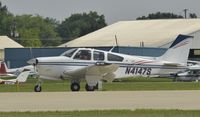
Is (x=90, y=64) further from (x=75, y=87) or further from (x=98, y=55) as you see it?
(x=75, y=87)

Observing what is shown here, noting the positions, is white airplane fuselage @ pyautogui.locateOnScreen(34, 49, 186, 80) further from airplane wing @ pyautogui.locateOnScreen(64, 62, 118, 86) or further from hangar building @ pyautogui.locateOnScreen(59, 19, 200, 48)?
hangar building @ pyautogui.locateOnScreen(59, 19, 200, 48)

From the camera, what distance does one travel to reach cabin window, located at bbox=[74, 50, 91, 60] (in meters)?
33.5

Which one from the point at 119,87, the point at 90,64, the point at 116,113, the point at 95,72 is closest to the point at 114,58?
the point at 90,64

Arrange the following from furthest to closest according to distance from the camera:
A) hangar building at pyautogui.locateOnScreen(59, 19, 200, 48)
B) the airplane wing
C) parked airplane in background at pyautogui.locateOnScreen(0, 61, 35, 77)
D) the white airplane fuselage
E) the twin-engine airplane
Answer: hangar building at pyautogui.locateOnScreen(59, 19, 200, 48) → parked airplane in background at pyautogui.locateOnScreen(0, 61, 35, 77) → the white airplane fuselage → the twin-engine airplane → the airplane wing

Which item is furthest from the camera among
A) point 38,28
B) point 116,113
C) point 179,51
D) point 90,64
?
point 38,28

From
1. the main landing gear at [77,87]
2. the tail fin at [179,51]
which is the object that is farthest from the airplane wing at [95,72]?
the tail fin at [179,51]

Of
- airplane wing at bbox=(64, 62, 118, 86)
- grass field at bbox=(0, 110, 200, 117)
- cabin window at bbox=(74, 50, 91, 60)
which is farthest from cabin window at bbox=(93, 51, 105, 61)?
grass field at bbox=(0, 110, 200, 117)

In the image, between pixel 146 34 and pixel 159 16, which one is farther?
pixel 159 16

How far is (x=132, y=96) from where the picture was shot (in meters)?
23.5

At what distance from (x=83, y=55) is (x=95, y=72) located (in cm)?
158

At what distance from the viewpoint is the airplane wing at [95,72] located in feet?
105

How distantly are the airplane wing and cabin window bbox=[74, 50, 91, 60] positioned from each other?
2.91 ft

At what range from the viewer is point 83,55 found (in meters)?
33.8

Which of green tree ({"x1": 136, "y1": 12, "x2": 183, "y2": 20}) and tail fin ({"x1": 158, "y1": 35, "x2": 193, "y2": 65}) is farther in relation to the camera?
green tree ({"x1": 136, "y1": 12, "x2": 183, "y2": 20})
